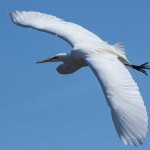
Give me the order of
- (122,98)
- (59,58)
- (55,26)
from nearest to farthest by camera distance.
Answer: (122,98) → (59,58) → (55,26)

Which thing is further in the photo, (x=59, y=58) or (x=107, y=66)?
(x=59, y=58)

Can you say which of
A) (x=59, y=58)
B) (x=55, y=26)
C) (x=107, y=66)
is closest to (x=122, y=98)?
(x=107, y=66)

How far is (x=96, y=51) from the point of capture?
12125 mm

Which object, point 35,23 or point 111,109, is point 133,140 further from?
point 35,23

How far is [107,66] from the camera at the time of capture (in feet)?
36.9

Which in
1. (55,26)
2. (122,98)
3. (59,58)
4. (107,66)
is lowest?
(122,98)

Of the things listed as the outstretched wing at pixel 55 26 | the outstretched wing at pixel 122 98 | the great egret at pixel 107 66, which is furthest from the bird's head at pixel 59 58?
Answer: the outstretched wing at pixel 122 98

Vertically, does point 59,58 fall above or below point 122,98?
above

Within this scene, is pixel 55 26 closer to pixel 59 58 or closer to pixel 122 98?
pixel 59 58

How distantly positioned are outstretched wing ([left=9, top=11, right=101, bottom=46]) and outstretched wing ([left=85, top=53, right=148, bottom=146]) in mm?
1691

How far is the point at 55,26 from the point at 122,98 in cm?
500

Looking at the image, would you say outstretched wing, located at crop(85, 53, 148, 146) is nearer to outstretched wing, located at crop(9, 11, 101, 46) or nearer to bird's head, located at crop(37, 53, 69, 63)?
bird's head, located at crop(37, 53, 69, 63)

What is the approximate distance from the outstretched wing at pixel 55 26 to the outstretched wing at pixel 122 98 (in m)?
1.69

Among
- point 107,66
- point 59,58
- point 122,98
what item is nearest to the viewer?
point 122,98
